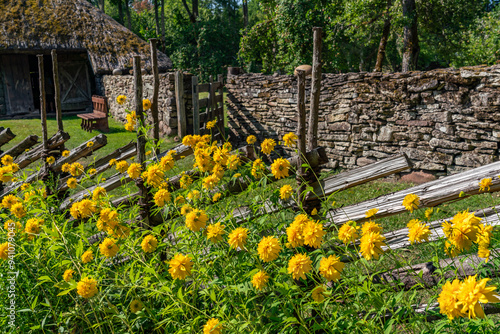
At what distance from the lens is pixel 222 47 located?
23.5 metres

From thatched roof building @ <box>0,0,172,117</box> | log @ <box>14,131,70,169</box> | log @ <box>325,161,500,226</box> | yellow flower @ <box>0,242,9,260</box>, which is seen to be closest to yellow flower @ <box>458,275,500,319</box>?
log @ <box>325,161,500,226</box>

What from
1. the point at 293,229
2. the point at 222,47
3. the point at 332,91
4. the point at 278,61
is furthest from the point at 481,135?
the point at 222,47

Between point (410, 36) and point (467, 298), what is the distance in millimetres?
10560

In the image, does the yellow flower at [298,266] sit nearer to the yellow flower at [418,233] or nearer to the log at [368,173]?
the yellow flower at [418,233]

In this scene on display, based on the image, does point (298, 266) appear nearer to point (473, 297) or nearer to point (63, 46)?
point (473, 297)

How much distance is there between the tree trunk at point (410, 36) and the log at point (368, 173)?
846 cm

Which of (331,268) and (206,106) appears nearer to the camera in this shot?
(331,268)

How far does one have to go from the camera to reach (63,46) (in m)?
14.2

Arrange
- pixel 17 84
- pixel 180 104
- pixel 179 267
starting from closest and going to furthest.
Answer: pixel 179 267, pixel 180 104, pixel 17 84

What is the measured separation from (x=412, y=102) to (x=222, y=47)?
19109 millimetres

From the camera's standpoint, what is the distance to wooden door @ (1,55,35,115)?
14.4 metres

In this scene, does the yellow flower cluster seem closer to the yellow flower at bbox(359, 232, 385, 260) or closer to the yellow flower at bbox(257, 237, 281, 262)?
the yellow flower at bbox(359, 232, 385, 260)

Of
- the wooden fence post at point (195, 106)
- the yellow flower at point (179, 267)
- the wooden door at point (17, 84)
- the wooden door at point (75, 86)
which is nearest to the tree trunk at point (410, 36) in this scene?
the wooden fence post at point (195, 106)

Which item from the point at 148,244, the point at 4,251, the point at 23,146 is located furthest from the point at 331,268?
the point at 23,146
